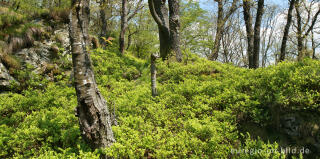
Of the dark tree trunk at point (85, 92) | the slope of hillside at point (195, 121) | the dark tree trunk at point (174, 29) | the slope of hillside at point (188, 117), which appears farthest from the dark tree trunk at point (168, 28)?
the dark tree trunk at point (85, 92)

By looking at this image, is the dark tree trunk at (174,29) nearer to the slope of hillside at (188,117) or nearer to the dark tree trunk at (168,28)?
the dark tree trunk at (168,28)

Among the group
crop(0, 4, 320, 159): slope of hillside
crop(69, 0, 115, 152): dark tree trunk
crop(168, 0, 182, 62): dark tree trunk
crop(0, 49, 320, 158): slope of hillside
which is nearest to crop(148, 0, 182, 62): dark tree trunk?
crop(168, 0, 182, 62): dark tree trunk

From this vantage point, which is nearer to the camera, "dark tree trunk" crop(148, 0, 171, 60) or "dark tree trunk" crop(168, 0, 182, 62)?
"dark tree trunk" crop(148, 0, 171, 60)

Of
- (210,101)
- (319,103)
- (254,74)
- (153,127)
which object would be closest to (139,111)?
(153,127)

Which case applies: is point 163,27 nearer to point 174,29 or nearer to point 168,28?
point 168,28

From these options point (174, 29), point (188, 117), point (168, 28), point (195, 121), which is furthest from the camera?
point (174, 29)

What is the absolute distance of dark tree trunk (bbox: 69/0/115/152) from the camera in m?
3.01

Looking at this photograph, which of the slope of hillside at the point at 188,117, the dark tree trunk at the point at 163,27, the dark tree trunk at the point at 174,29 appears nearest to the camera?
the slope of hillside at the point at 188,117

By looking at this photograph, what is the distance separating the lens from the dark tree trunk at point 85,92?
9.89 feet

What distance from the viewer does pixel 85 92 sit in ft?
9.98

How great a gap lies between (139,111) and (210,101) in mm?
1874

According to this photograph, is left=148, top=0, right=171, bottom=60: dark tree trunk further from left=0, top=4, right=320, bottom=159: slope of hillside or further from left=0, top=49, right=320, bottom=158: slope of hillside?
left=0, top=49, right=320, bottom=158: slope of hillside

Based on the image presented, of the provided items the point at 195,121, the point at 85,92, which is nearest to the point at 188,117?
the point at 195,121

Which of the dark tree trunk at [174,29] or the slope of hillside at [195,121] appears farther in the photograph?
the dark tree trunk at [174,29]
